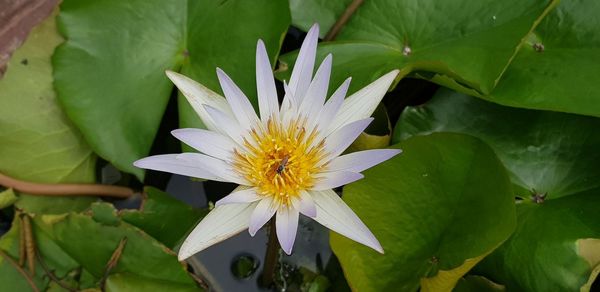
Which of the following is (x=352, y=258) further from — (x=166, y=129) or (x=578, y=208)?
(x=166, y=129)

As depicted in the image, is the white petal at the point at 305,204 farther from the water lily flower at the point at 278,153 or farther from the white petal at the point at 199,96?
the white petal at the point at 199,96

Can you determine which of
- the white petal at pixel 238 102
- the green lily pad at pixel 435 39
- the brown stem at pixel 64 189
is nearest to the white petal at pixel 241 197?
the white petal at pixel 238 102

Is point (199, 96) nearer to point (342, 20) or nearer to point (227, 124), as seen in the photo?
point (227, 124)

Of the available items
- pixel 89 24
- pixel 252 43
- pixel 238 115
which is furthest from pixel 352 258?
pixel 89 24

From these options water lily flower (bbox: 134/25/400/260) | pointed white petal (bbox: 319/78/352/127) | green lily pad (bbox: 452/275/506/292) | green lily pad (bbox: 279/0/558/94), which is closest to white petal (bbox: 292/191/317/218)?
water lily flower (bbox: 134/25/400/260)

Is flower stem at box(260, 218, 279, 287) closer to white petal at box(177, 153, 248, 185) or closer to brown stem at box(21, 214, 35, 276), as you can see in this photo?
white petal at box(177, 153, 248, 185)
